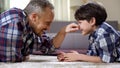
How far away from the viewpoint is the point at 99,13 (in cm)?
132

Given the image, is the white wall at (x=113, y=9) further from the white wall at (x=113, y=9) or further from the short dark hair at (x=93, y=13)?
the short dark hair at (x=93, y=13)

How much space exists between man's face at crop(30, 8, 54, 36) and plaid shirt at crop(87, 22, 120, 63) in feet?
0.82

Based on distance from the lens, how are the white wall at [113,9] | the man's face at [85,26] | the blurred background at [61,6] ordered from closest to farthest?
1. the man's face at [85,26]
2. the blurred background at [61,6]
3. the white wall at [113,9]

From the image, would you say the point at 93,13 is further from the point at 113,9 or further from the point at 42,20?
the point at 113,9

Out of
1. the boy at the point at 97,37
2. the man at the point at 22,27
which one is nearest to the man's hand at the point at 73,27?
the boy at the point at 97,37

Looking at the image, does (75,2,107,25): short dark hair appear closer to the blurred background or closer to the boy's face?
the boy's face

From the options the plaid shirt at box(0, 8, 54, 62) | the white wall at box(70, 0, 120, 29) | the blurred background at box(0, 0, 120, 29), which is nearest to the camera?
the plaid shirt at box(0, 8, 54, 62)

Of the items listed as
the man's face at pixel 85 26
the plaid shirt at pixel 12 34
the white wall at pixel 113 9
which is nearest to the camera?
the plaid shirt at pixel 12 34

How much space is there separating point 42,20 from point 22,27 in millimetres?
108

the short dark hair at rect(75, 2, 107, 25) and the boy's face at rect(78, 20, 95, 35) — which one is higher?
the short dark hair at rect(75, 2, 107, 25)

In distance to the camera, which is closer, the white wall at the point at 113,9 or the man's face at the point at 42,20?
the man's face at the point at 42,20

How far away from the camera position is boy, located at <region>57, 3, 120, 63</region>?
1.18 m

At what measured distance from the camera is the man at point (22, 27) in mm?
1104

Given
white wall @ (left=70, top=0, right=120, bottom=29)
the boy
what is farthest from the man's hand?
white wall @ (left=70, top=0, right=120, bottom=29)
